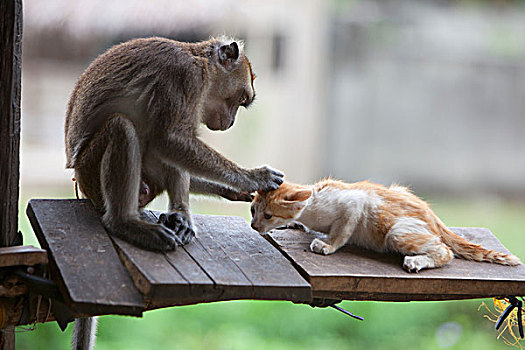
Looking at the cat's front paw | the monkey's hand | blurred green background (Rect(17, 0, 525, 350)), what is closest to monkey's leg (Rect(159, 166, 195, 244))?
the monkey's hand

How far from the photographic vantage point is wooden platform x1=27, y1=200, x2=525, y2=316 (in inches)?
104

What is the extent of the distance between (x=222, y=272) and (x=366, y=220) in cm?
97

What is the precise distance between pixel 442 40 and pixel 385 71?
1.23 m

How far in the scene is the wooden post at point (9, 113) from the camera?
9.22 feet

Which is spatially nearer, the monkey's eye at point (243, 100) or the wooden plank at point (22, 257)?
the wooden plank at point (22, 257)

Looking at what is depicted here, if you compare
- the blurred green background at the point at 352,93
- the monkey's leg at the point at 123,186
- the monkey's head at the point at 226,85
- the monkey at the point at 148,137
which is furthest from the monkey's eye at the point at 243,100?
the blurred green background at the point at 352,93

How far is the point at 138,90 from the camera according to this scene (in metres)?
3.47

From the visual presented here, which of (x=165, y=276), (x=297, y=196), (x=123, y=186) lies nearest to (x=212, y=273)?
(x=165, y=276)

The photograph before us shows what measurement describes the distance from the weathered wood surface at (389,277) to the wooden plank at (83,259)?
2.82ft

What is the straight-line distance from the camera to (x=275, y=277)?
290 cm

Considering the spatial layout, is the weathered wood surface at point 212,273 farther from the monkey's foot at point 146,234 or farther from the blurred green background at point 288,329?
the blurred green background at point 288,329

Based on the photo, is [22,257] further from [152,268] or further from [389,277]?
[389,277]

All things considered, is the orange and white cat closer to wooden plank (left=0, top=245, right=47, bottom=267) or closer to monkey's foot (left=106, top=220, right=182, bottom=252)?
monkey's foot (left=106, top=220, right=182, bottom=252)

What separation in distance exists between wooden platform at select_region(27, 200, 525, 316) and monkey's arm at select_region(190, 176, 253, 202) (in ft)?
0.95
